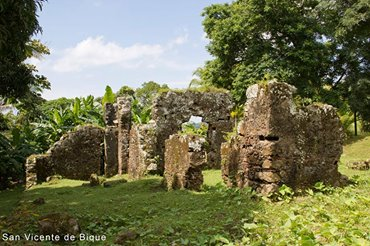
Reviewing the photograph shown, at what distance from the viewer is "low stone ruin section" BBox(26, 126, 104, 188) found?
53.8 feet

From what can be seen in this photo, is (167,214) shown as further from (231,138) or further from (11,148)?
(11,148)

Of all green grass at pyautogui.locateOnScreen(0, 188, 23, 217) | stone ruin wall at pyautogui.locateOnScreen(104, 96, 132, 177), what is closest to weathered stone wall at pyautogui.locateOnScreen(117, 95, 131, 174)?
stone ruin wall at pyautogui.locateOnScreen(104, 96, 132, 177)

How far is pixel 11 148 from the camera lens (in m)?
18.2

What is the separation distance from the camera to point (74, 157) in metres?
17.6

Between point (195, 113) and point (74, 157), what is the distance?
19.0 ft

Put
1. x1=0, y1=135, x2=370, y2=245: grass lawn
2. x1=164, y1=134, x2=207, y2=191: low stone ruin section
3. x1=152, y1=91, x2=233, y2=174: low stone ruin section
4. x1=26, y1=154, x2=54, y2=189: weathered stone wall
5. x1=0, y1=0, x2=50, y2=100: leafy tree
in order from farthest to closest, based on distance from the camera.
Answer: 1. x1=152, y1=91, x2=233, y2=174: low stone ruin section
2. x1=26, y1=154, x2=54, y2=189: weathered stone wall
3. x1=164, y1=134, x2=207, y2=191: low stone ruin section
4. x1=0, y1=0, x2=50, y2=100: leafy tree
5. x1=0, y1=135, x2=370, y2=245: grass lawn

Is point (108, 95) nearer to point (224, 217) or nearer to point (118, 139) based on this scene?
point (118, 139)

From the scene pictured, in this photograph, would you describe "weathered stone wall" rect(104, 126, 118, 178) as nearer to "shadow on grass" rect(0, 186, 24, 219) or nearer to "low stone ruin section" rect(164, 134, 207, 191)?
"shadow on grass" rect(0, 186, 24, 219)

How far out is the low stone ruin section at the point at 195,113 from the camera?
1744cm

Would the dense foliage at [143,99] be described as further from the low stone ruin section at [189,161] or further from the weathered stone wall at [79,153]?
the low stone ruin section at [189,161]

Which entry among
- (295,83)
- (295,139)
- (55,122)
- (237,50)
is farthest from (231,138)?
(237,50)

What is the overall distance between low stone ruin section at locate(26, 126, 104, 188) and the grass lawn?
485 centimetres

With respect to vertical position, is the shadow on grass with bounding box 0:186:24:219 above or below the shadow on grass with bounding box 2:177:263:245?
below

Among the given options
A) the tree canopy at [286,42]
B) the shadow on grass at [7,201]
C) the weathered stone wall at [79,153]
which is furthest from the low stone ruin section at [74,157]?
the tree canopy at [286,42]
